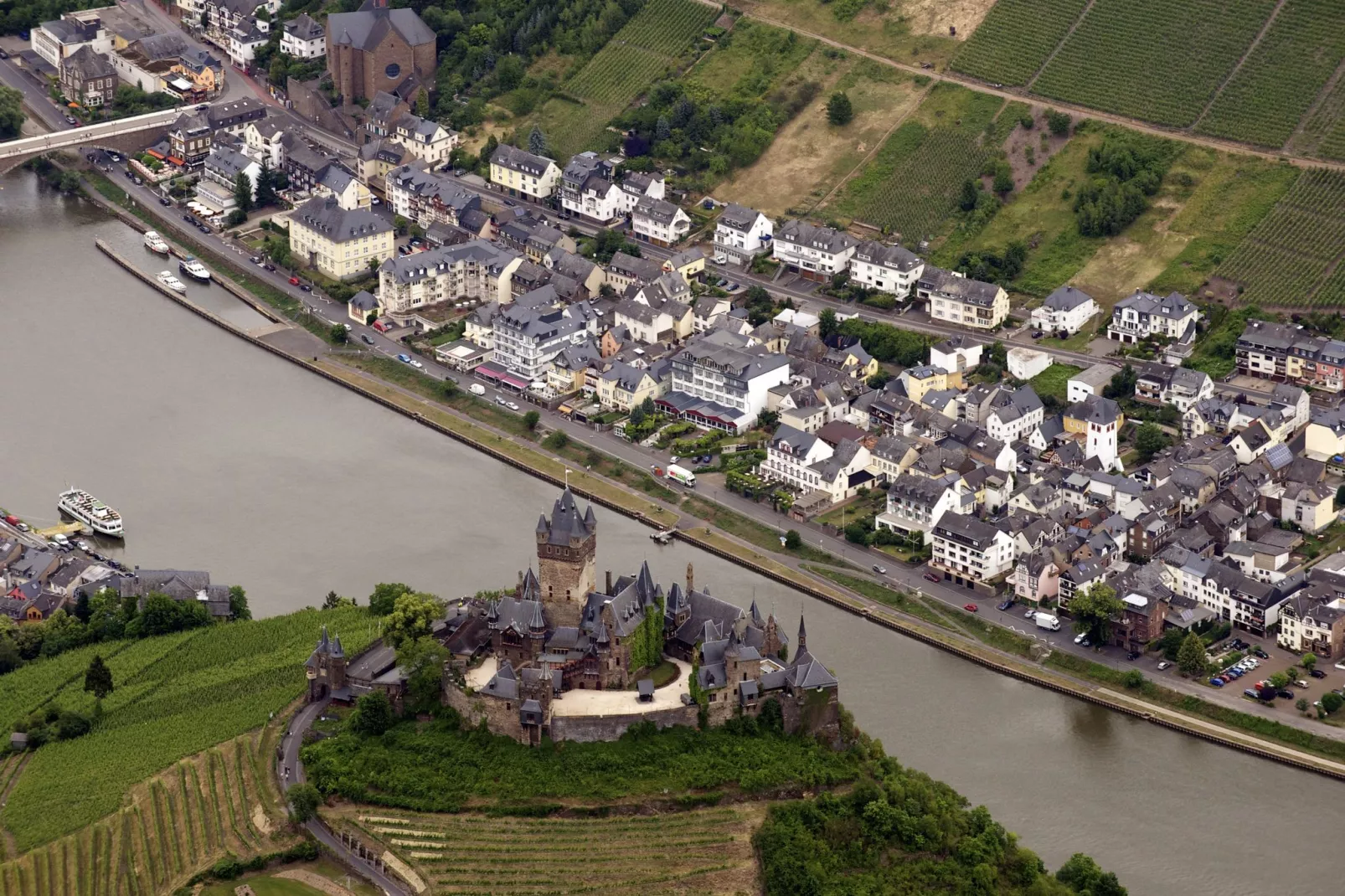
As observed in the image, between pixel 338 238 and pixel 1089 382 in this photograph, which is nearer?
pixel 1089 382

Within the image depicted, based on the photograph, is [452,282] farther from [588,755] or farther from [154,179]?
[588,755]

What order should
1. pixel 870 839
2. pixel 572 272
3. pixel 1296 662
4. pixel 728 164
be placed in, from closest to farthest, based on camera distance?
pixel 870 839
pixel 1296 662
pixel 572 272
pixel 728 164

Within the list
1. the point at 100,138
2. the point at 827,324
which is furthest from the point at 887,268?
the point at 100,138

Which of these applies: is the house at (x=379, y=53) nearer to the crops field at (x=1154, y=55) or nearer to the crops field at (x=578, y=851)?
the crops field at (x=1154, y=55)

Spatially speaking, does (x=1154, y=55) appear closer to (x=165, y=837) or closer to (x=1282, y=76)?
(x=1282, y=76)

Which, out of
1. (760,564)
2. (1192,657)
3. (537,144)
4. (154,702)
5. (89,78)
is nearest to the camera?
(154,702)

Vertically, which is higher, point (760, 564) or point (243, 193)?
point (760, 564)

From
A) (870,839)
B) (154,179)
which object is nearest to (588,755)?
(870,839)
